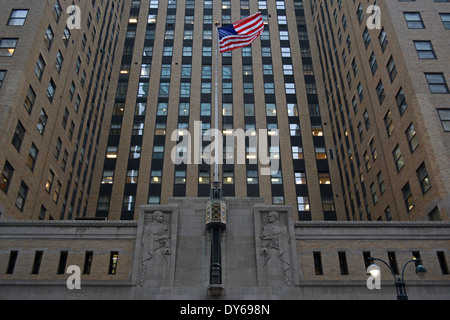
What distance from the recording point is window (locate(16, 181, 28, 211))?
35.7 meters

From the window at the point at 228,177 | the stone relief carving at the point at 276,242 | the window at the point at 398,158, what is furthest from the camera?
the window at the point at 228,177

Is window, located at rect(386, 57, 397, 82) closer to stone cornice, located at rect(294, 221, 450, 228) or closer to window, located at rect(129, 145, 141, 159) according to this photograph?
stone cornice, located at rect(294, 221, 450, 228)

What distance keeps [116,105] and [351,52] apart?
3144cm

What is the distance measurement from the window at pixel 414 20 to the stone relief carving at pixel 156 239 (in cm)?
2804

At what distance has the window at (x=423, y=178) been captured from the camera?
3357cm

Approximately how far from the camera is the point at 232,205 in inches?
1169

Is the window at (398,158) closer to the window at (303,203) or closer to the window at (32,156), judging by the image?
the window at (303,203)

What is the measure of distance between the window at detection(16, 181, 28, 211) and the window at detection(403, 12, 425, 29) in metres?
35.9

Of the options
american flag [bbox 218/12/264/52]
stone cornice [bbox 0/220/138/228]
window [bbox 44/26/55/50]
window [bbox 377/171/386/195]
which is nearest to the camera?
stone cornice [bbox 0/220/138/228]

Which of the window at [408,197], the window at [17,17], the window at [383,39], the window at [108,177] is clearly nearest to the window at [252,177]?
the window at [108,177]

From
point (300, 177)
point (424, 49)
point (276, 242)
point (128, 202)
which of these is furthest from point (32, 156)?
point (424, 49)

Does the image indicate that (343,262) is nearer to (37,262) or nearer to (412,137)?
(412,137)

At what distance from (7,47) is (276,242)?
27858 millimetres

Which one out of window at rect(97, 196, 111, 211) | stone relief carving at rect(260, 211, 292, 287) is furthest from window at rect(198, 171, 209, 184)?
stone relief carving at rect(260, 211, 292, 287)
